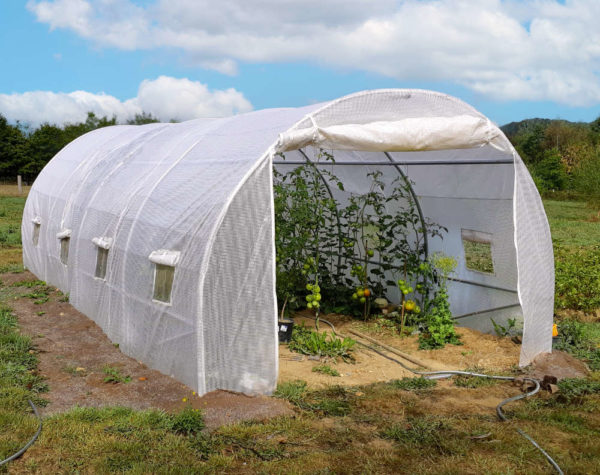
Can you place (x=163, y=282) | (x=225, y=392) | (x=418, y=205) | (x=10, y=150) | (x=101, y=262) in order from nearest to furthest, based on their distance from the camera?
(x=225, y=392) → (x=163, y=282) → (x=101, y=262) → (x=418, y=205) → (x=10, y=150)

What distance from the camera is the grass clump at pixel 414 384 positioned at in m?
5.36

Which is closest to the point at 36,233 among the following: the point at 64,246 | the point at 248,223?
the point at 64,246

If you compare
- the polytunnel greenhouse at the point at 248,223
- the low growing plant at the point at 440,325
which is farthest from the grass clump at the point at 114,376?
the low growing plant at the point at 440,325

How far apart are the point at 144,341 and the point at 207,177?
5.67 feet

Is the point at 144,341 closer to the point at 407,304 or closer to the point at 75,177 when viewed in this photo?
the point at 407,304

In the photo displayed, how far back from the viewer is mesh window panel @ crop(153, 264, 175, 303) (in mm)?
5590

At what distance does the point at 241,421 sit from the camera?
4441 millimetres

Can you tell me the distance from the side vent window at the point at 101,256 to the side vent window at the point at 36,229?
367 centimetres

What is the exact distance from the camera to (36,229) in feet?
35.4

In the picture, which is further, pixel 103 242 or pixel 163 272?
pixel 103 242

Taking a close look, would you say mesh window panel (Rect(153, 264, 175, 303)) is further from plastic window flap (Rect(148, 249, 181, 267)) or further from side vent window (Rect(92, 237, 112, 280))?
side vent window (Rect(92, 237, 112, 280))

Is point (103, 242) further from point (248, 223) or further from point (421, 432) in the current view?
point (421, 432)

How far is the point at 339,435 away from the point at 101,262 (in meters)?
4.25

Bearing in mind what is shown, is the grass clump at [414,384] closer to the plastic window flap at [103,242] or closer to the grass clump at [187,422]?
the grass clump at [187,422]
